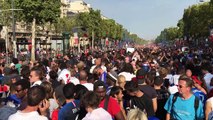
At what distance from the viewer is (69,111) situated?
245 inches

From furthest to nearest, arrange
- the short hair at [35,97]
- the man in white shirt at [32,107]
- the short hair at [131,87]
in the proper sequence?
the short hair at [131,87] → the short hair at [35,97] → the man in white shirt at [32,107]

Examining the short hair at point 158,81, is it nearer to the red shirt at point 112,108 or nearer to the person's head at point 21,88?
the red shirt at point 112,108

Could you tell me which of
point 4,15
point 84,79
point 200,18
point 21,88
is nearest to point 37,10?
point 4,15

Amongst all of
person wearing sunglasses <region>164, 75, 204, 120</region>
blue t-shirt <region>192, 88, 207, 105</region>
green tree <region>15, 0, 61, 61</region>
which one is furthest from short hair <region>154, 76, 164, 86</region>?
green tree <region>15, 0, 61, 61</region>

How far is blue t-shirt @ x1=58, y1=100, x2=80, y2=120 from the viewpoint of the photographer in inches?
243

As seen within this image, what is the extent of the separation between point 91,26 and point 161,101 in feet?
238

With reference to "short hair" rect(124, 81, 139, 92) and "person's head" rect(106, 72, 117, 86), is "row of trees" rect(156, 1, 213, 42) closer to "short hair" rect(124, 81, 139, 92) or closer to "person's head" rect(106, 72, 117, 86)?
"person's head" rect(106, 72, 117, 86)

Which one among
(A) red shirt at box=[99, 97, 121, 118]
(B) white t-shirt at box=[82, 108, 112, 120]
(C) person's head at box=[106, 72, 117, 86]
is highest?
(B) white t-shirt at box=[82, 108, 112, 120]

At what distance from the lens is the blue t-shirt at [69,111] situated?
243 inches

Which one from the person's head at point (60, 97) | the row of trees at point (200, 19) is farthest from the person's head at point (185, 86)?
the row of trees at point (200, 19)

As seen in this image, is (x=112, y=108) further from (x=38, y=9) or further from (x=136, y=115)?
A: (x=38, y=9)

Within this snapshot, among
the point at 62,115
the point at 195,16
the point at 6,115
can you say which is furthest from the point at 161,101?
the point at 195,16

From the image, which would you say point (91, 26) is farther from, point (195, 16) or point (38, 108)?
point (38, 108)

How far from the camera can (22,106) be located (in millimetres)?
5945
